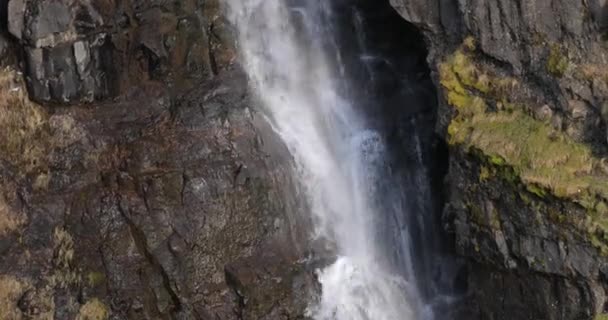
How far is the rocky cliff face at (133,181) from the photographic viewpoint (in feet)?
52.3

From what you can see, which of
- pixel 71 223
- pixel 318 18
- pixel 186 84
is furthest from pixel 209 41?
pixel 71 223

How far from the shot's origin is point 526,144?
14.7 metres

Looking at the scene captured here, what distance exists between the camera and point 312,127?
1822cm

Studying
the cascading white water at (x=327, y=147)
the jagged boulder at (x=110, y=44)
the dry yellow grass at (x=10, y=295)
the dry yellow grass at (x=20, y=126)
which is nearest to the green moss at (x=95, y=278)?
the dry yellow grass at (x=10, y=295)

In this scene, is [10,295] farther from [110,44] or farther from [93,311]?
[110,44]

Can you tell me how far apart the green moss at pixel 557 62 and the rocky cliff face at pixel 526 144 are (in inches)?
0.7

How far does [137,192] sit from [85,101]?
245cm

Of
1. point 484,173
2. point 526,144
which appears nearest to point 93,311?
point 484,173

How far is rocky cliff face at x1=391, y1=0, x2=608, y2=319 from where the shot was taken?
14.2 meters

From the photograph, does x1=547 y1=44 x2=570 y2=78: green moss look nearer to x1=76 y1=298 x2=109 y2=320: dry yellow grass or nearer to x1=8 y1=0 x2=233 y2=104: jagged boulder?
x1=8 y1=0 x2=233 y2=104: jagged boulder

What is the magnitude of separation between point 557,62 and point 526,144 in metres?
1.67

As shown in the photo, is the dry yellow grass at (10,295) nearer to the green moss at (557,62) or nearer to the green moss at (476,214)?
the green moss at (476,214)

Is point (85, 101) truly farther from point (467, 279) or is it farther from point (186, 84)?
point (467, 279)

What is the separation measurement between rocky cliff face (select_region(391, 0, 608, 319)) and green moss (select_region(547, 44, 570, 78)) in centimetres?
2
